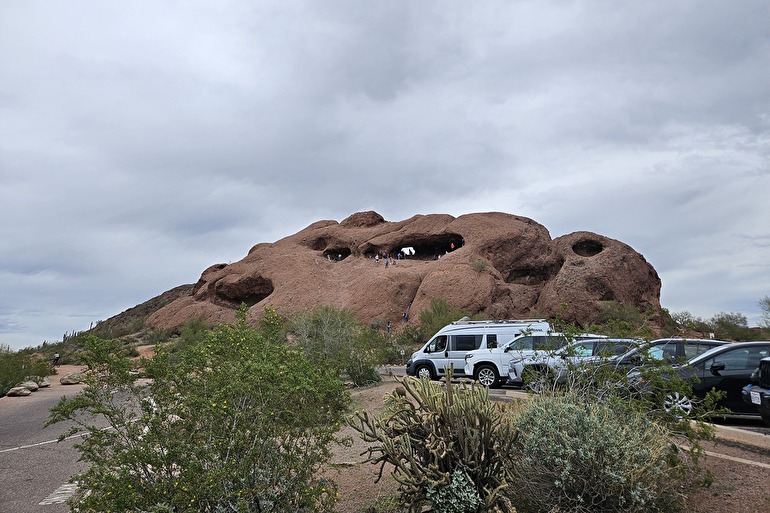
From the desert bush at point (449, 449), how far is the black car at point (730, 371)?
22.0ft

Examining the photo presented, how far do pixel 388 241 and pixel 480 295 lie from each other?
49.5ft

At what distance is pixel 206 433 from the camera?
523cm

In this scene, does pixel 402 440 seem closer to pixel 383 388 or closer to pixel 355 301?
pixel 383 388

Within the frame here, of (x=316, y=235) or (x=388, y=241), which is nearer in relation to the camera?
(x=388, y=241)

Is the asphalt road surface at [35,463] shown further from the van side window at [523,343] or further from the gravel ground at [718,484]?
the gravel ground at [718,484]

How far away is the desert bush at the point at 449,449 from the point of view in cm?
512

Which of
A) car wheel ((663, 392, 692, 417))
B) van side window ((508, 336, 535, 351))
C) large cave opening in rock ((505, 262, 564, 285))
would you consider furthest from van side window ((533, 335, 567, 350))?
large cave opening in rock ((505, 262, 564, 285))

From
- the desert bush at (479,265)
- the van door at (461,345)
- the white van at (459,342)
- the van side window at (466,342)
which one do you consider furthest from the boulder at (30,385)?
the desert bush at (479,265)

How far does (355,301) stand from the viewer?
45.2 metres

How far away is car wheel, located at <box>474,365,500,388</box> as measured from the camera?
15703 mm

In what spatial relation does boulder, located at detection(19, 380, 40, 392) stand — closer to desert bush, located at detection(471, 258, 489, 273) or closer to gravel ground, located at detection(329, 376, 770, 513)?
gravel ground, located at detection(329, 376, 770, 513)

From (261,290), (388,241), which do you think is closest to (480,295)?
(388,241)

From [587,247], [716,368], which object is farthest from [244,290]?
[716,368]

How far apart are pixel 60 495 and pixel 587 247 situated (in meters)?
45.4
